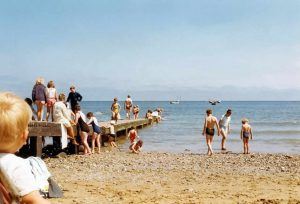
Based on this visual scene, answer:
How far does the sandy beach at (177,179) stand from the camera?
8898 millimetres

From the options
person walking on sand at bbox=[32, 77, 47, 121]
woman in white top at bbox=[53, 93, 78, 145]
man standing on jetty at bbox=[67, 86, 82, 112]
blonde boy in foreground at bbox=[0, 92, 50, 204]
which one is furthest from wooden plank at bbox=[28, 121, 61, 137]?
blonde boy in foreground at bbox=[0, 92, 50, 204]

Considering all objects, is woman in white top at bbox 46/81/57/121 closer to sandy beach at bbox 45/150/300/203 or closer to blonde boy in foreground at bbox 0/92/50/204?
sandy beach at bbox 45/150/300/203

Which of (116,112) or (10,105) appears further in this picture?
(116,112)

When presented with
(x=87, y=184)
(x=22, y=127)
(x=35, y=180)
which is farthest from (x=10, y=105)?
(x=87, y=184)

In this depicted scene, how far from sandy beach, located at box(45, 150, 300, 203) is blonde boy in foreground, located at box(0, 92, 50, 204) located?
621 centimetres

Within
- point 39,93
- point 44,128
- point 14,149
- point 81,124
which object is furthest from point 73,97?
point 14,149

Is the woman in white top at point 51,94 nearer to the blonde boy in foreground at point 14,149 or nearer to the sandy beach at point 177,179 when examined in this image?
the sandy beach at point 177,179

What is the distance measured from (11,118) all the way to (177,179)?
371 inches

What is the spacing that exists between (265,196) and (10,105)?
7733mm

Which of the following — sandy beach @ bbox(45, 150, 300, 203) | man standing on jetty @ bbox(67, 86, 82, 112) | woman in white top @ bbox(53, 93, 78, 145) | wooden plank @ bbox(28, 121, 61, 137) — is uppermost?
man standing on jetty @ bbox(67, 86, 82, 112)

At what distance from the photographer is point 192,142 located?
25047 mm

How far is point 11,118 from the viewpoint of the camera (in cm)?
217

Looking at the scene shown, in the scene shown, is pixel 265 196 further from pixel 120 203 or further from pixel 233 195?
pixel 120 203

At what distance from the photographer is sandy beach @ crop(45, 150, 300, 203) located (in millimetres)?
8898
